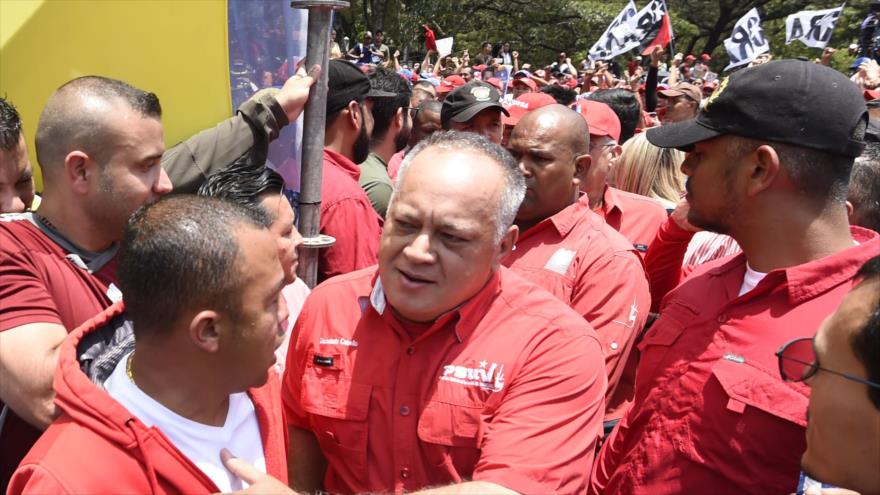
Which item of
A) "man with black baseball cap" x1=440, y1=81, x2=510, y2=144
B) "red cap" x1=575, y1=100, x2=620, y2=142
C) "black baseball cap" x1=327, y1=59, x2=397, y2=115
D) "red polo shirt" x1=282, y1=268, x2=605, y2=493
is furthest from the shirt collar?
"red polo shirt" x1=282, y1=268, x2=605, y2=493

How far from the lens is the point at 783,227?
2418 mm

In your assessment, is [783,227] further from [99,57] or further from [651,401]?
[99,57]

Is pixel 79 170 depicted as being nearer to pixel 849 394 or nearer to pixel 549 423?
pixel 549 423

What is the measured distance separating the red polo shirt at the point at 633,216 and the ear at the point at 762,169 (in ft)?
7.68

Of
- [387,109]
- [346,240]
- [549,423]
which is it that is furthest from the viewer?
[387,109]

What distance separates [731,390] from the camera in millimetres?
2291

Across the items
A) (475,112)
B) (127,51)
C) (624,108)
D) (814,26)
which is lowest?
(814,26)

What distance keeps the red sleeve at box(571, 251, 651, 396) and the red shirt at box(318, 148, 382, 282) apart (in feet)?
3.20

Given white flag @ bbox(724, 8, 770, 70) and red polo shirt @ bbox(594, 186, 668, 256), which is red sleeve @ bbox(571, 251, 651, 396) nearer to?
red polo shirt @ bbox(594, 186, 668, 256)

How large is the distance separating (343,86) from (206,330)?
283 cm

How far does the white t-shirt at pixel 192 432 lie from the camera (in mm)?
1994

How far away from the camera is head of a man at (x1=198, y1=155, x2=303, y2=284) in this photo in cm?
294

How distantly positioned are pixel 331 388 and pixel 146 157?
1068 millimetres

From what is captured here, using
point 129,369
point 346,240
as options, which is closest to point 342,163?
point 346,240
